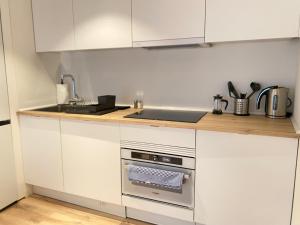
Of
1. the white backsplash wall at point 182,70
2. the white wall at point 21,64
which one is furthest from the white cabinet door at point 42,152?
the white backsplash wall at point 182,70

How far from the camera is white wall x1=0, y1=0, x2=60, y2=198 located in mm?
2223

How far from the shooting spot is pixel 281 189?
149 cm

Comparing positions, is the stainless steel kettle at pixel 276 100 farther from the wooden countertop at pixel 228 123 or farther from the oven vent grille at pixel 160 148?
the oven vent grille at pixel 160 148

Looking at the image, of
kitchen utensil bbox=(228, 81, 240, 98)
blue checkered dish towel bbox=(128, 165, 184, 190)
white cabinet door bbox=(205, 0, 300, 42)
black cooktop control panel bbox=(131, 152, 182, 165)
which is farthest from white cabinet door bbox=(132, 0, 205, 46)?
blue checkered dish towel bbox=(128, 165, 184, 190)

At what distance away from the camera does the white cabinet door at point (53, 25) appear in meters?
2.24

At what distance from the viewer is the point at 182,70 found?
2.21 metres

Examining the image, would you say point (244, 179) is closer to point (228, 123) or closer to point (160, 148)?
point (228, 123)

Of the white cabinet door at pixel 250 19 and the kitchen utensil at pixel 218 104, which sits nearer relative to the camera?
the white cabinet door at pixel 250 19

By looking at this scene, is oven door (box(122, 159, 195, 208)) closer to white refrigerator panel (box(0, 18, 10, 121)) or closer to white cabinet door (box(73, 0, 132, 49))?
white cabinet door (box(73, 0, 132, 49))

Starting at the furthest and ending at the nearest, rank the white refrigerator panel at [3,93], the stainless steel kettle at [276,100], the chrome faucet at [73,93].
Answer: the chrome faucet at [73,93]
the white refrigerator panel at [3,93]
the stainless steel kettle at [276,100]

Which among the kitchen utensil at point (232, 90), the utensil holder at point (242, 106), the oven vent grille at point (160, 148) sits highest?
the kitchen utensil at point (232, 90)

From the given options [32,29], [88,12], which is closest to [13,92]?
[32,29]

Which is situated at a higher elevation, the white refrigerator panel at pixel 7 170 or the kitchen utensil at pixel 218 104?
the kitchen utensil at pixel 218 104

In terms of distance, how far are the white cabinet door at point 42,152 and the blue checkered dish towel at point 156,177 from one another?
0.78 m
